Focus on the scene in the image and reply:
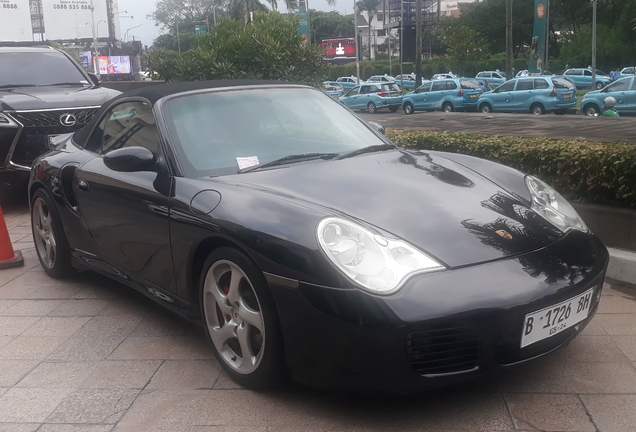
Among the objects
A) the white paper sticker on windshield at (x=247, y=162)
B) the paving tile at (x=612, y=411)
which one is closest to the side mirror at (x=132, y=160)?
the white paper sticker on windshield at (x=247, y=162)

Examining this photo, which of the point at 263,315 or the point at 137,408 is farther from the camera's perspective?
the point at 137,408

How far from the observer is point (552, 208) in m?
3.49

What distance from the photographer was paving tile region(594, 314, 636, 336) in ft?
12.4

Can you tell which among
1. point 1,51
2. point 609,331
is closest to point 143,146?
point 609,331

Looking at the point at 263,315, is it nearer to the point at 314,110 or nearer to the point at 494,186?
the point at 494,186

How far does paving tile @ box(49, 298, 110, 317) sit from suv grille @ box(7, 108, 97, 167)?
11.7ft

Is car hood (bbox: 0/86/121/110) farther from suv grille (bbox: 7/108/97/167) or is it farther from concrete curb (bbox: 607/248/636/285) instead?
concrete curb (bbox: 607/248/636/285)

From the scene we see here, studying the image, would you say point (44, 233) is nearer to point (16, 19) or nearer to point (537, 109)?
point (537, 109)

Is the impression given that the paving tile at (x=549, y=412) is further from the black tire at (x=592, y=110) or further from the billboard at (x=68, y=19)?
the billboard at (x=68, y=19)

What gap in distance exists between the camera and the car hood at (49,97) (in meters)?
7.95

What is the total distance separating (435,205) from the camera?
Result: 3146 mm

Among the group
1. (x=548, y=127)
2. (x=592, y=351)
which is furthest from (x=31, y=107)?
(x=548, y=127)

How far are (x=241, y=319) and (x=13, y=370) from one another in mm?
1406

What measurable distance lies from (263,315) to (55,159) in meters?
2.72
